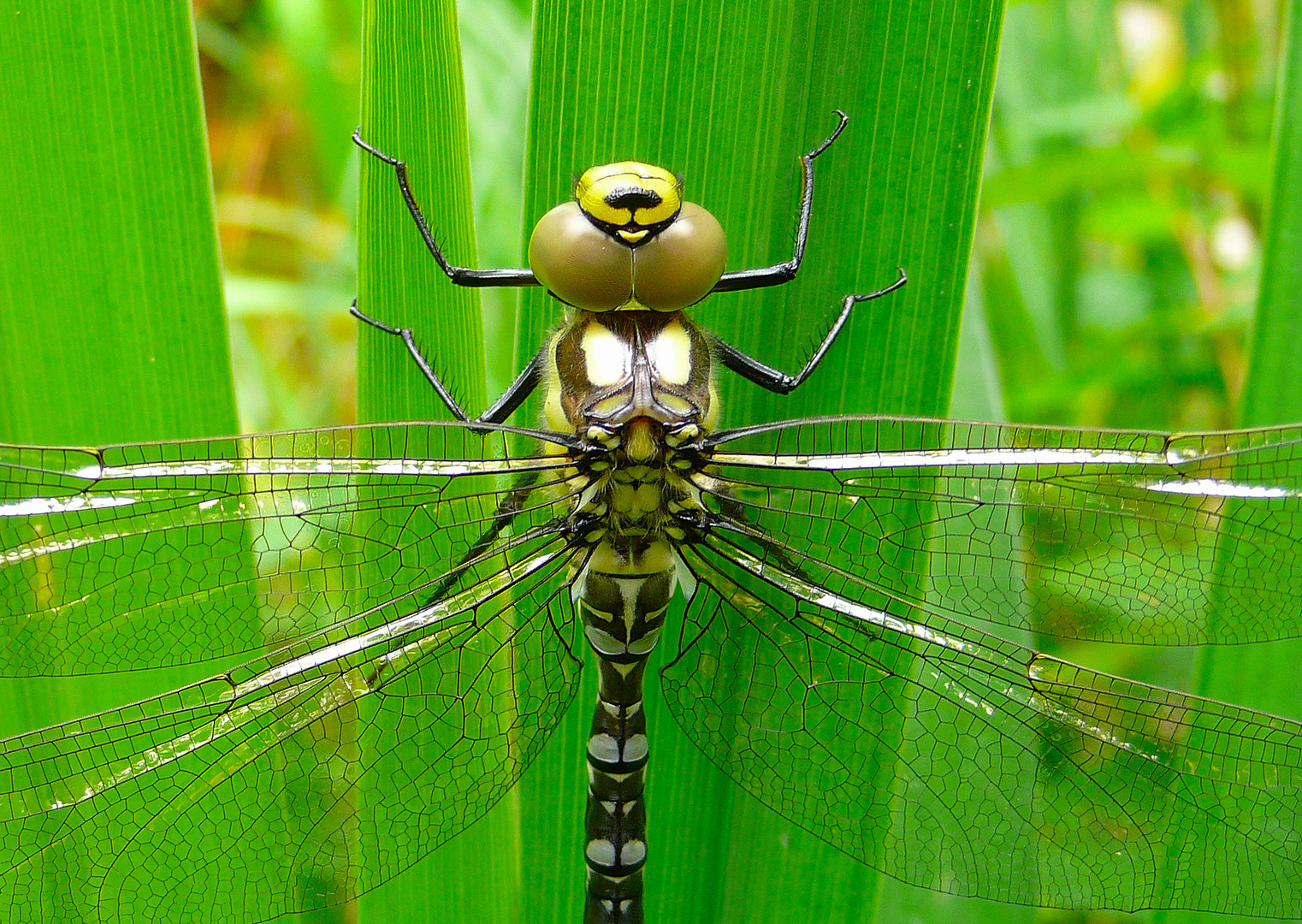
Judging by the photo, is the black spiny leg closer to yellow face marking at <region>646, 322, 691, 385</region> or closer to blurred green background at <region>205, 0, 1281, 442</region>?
yellow face marking at <region>646, 322, 691, 385</region>

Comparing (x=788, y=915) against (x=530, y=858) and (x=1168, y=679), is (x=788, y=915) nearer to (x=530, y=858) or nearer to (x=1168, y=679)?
(x=530, y=858)

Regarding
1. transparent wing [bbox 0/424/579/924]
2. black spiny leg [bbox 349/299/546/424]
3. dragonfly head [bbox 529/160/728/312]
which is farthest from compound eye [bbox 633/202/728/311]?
transparent wing [bbox 0/424/579/924]

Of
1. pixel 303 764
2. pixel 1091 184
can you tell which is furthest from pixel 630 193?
pixel 1091 184

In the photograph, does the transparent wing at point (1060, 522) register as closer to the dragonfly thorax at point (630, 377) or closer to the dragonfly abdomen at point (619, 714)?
the dragonfly thorax at point (630, 377)

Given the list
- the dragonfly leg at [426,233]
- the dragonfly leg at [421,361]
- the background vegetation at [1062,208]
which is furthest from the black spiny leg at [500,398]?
the background vegetation at [1062,208]

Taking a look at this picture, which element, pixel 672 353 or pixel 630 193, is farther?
pixel 672 353

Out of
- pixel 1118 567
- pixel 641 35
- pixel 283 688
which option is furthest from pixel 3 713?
pixel 1118 567

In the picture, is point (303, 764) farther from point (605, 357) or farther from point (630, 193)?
point (630, 193)
